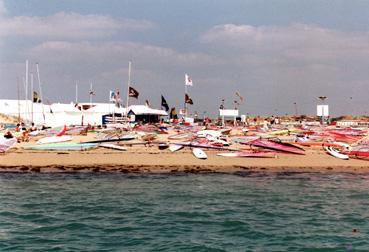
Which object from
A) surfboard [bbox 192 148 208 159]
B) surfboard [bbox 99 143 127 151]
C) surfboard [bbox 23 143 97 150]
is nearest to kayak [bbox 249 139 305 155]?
surfboard [bbox 192 148 208 159]

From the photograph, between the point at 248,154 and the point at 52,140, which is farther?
the point at 52,140

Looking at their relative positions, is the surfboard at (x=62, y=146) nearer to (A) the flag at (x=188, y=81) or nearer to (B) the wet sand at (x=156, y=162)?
(B) the wet sand at (x=156, y=162)

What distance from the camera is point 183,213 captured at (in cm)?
1836

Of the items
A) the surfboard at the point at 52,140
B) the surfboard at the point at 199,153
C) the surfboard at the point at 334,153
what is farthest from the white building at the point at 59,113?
the surfboard at the point at 334,153

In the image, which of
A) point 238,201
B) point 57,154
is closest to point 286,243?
point 238,201

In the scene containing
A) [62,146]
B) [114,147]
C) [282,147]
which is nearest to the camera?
[282,147]

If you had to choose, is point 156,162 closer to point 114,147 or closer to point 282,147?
point 114,147

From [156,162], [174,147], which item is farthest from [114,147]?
[156,162]

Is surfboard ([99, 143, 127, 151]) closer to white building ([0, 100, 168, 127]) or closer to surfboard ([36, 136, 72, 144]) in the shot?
surfboard ([36, 136, 72, 144])

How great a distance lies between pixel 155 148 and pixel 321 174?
50.8 ft

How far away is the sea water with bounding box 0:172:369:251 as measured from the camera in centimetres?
1418

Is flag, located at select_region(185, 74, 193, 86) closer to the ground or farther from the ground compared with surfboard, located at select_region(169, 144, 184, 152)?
farther from the ground

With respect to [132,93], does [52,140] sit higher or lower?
lower

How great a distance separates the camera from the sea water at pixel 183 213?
14180 millimetres
